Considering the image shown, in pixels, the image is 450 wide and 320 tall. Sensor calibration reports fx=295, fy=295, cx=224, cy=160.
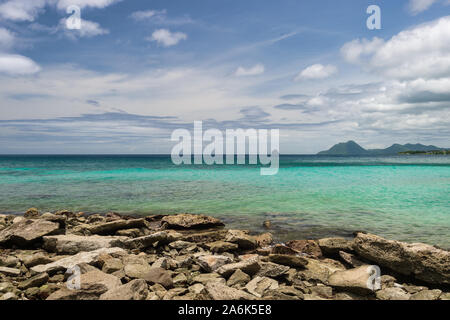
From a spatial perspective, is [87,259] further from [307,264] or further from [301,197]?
[301,197]

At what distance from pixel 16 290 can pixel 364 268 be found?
23.1 ft

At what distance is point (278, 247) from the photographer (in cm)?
889

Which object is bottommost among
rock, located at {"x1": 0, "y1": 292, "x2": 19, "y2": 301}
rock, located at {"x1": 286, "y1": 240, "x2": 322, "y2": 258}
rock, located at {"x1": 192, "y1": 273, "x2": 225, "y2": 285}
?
rock, located at {"x1": 286, "y1": 240, "x2": 322, "y2": 258}

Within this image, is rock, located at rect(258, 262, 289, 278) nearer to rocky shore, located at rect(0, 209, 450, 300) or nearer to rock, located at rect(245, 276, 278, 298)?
rocky shore, located at rect(0, 209, 450, 300)

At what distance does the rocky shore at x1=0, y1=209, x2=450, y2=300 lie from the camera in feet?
18.0

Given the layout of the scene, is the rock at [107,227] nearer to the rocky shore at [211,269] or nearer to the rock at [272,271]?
the rocky shore at [211,269]

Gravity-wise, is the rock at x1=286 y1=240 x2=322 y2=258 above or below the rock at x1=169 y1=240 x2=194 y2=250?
below

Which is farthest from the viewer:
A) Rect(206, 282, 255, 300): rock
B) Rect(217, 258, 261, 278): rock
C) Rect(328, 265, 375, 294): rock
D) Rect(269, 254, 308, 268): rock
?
Rect(269, 254, 308, 268): rock

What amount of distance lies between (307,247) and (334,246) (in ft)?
2.69

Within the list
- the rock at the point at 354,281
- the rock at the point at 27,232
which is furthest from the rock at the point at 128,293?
the rock at the point at 27,232

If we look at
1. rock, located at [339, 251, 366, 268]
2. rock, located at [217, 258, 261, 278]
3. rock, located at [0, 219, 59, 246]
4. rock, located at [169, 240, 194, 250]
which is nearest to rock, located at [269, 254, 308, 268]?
rock, located at [217, 258, 261, 278]

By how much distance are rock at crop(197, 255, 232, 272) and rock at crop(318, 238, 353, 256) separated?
11.5ft

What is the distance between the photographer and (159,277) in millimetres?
6035

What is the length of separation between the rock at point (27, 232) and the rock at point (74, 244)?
0.51 metres
